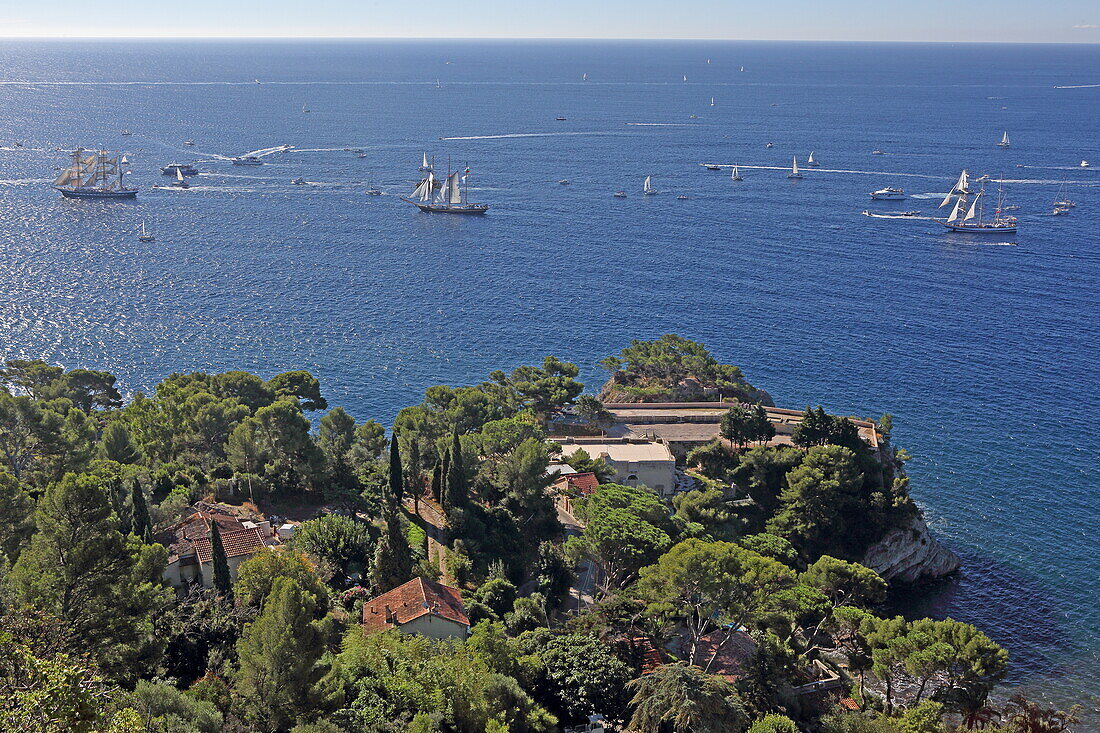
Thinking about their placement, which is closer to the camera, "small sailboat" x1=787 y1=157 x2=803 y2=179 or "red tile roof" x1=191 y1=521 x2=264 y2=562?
"red tile roof" x1=191 y1=521 x2=264 y2=562

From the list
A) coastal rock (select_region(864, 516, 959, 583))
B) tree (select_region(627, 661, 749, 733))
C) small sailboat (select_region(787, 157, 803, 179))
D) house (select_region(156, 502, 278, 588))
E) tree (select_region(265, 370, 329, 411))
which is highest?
small sailboat (select_region(787, 157, 803, 179))

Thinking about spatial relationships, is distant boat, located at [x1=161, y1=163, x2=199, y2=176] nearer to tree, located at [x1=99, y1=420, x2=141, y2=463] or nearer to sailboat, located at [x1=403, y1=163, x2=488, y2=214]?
sailboat, located at [x1=403, y1=163, x2=488, y2=214]

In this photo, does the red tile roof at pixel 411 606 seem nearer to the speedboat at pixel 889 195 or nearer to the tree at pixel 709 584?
the tree at pixel 709 584

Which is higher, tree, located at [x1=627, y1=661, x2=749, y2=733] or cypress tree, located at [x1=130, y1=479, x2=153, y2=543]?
cypress tree, located at [x1=130, y1=479, x2=153, y2=543]

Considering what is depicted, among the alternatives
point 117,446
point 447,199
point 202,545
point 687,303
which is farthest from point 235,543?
point 447,199

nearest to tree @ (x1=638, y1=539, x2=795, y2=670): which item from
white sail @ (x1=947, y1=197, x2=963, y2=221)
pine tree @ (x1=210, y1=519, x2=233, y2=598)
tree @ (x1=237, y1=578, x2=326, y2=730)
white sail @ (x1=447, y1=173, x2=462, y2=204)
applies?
tree @ (x1=237, y1=578, x2=326, y2=730)
